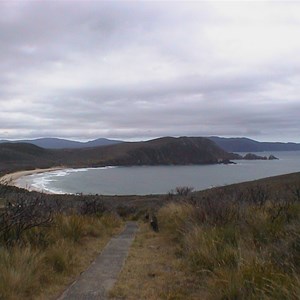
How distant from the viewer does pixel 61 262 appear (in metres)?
7.21

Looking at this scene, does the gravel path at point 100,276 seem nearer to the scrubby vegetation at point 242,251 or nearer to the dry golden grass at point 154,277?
the dry golden grass at point 154,277

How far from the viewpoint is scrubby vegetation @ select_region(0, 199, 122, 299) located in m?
5.69

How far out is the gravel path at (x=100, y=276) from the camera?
580cm

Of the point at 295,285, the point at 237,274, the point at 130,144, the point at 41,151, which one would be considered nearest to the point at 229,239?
the point at 237,274

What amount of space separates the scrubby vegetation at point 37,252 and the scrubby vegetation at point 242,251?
6.26ft

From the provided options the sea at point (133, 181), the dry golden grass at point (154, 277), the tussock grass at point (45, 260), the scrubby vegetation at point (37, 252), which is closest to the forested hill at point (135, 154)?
the sea at point (133, 181)

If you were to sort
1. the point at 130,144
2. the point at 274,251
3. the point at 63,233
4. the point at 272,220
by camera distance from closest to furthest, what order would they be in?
the point at 274,251, the point at 272,220, the point at 63,233, the point at 130,144

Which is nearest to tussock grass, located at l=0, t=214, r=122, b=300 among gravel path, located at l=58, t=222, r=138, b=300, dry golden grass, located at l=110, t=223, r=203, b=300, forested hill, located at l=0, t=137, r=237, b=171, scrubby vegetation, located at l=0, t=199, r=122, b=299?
scrubby vegetation, located at l=0, t=199, r=122, b=299

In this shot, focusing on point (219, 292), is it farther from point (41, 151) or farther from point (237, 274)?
point (41, 151)

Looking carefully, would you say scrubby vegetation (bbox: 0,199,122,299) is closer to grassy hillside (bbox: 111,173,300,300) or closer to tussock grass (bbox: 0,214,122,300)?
tussock grass (bbox: 0,214,122,300)

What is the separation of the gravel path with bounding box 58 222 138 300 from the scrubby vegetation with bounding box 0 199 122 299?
0.61 ft

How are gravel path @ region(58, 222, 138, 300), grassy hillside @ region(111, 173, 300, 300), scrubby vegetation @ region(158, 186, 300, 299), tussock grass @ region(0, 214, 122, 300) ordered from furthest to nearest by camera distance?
1. gravel path @ region(58, 222, 138, 300)
2. tussock grass @ region(0, 214, 122, 300)
3. grassy hillside @ region(111, 173, 300, 300)
4. scrubby vegetation @ region(158, 186, 300, 299)

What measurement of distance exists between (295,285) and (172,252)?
4876 millimetres

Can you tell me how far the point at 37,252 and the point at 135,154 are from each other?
163125mm
